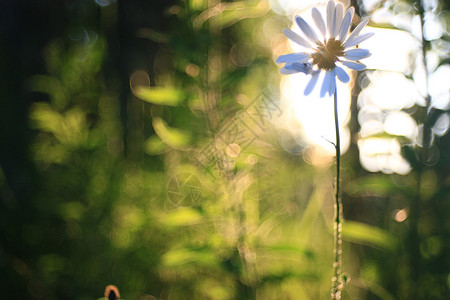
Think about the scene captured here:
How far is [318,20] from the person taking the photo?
15.7 inches

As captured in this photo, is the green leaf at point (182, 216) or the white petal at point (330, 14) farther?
the green leaf at point (182, 216)

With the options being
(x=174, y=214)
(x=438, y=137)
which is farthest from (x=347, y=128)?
(x=174, y=214)

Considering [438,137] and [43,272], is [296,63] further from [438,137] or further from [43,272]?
[43,272]

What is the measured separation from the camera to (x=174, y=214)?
62 cm

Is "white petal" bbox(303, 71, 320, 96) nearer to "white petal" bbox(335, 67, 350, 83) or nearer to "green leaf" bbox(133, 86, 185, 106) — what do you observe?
Result: "white petal" bbox(335, 67, 350, 83)

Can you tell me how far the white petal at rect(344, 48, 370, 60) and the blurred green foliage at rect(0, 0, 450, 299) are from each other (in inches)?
10.3

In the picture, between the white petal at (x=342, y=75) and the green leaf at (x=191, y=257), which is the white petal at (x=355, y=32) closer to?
the white petal at (x=342, y=75)

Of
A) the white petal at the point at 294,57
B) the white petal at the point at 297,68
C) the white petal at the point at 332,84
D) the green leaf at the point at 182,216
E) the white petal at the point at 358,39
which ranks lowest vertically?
the green leaf at the point at 182,216

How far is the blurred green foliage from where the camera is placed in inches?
25.6

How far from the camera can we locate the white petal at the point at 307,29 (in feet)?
1.28

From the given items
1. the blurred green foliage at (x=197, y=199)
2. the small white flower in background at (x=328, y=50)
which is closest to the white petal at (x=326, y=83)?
the small white flower in background at (x=328, y=50)

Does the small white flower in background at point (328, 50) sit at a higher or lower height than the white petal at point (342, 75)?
higher

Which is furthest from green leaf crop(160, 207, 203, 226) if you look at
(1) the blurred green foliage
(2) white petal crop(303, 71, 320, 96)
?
(2) white petal crop(303, 71, 320, 96)

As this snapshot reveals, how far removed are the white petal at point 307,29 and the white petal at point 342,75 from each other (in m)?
0.04
